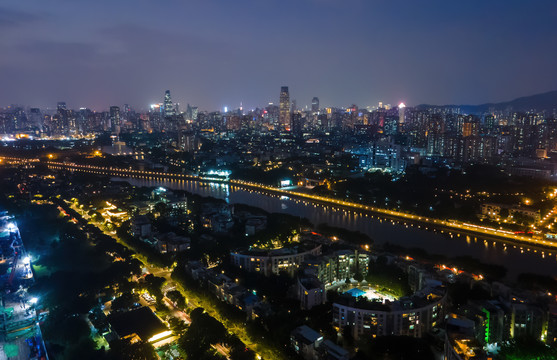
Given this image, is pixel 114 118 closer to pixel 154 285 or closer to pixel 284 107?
pixel 284 107

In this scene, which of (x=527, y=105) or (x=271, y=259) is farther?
(x=527, y=105)

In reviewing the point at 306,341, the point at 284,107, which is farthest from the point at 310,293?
the point at 284,107

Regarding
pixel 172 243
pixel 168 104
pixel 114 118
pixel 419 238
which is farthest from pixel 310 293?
pixel 168 104

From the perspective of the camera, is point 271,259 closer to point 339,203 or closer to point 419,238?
point 419,238

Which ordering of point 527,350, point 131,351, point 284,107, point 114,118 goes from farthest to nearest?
point 284,107, point 114,118, point 131,351, point 527,350

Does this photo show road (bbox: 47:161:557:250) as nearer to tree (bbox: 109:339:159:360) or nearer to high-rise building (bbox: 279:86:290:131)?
tree (bbox: 109:339:159:360)

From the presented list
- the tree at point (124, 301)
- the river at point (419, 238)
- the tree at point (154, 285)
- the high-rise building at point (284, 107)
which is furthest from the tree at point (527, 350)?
the high-rise building at point (284, 107)

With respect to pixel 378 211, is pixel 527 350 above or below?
above

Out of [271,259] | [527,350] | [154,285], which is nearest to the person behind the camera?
[527,350]

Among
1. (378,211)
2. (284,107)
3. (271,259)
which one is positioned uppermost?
(284,107)

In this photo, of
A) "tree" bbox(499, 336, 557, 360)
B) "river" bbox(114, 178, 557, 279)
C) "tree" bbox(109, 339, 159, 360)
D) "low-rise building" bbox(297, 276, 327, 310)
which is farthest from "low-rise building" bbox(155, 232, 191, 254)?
"tree" bbox(499, 336, 557, 360)
